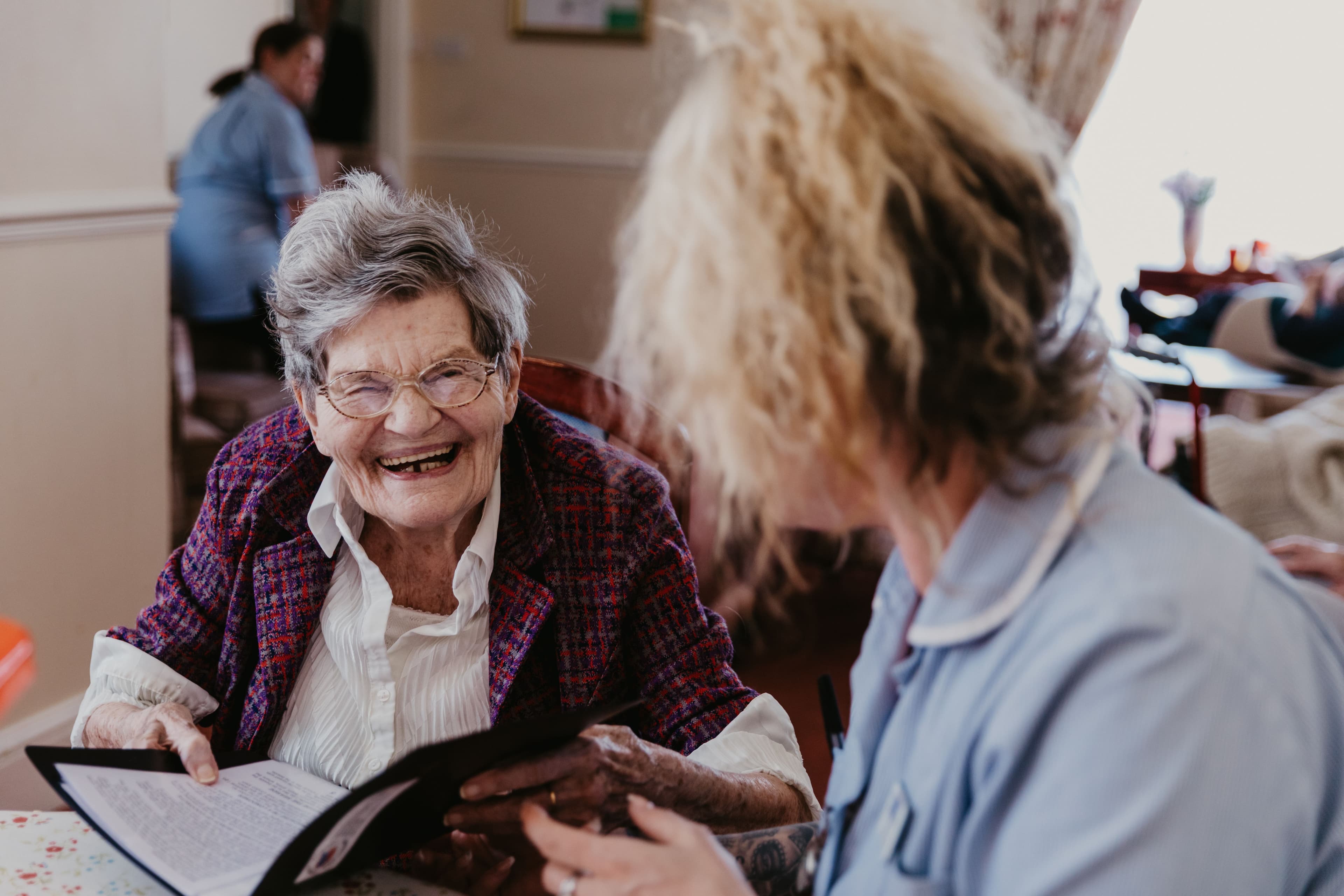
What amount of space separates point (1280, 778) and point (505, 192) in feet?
19.0

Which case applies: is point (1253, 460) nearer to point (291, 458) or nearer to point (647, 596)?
point (647, 596)

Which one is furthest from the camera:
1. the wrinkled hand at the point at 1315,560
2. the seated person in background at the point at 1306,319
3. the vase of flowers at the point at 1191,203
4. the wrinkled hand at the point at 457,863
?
the vase of flowers at the point at 1191,203

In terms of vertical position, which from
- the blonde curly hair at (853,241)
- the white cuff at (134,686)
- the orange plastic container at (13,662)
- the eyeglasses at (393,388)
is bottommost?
the white cuff at (134,686)

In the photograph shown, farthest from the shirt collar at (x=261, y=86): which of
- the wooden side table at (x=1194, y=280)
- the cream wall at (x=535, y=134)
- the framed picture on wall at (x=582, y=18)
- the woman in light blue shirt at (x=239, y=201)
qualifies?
the wooden side table at (x=1194, y=280)

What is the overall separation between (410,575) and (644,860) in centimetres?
65

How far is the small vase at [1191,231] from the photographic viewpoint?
4.97 meters

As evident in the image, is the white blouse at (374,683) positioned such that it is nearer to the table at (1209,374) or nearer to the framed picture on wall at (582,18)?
the table at (1209,374)

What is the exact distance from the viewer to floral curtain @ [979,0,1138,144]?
5.13m

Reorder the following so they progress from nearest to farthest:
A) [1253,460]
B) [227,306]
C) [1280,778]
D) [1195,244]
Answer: [1280,778]
[1253,460]
[227,306]
[1195,244]

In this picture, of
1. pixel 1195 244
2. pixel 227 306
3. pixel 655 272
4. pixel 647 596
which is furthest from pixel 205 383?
pixel 1195 244

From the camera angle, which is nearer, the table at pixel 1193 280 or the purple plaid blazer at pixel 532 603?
the purple plaid blazer at pixel 532 603

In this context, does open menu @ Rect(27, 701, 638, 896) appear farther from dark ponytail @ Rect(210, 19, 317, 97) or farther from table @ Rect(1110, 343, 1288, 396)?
dark ponytail @ Rect(210, 19, 317, 97)

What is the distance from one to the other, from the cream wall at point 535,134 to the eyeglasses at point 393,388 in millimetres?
4508

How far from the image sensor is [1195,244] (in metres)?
5.00
